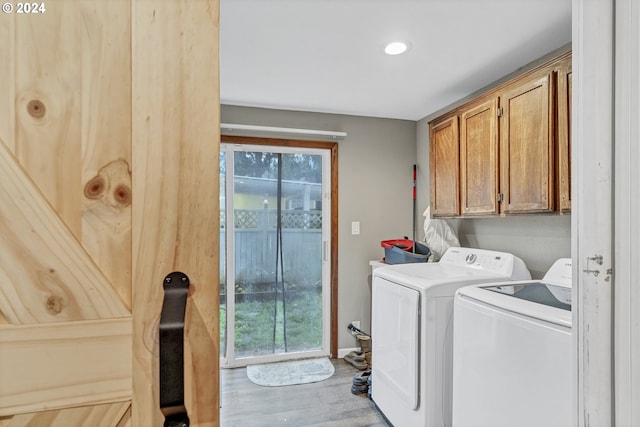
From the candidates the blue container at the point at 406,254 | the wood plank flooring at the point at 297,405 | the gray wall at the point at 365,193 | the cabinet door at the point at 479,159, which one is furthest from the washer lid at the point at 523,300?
the gray wall at the point at 365,193

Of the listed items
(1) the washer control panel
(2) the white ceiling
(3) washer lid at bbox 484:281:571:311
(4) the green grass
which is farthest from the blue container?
(2) the white ceiling

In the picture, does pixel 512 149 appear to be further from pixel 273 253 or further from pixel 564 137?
pixel 273 253

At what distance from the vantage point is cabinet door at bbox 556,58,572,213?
1.68 metres

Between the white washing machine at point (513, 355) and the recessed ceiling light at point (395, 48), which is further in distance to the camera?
the recessed ceiling light at point (395, 48)

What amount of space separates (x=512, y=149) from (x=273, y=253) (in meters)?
2.17

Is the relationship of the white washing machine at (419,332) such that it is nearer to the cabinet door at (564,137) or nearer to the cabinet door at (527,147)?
the cabinet door at (527,147)

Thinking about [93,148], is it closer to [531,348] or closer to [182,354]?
[182,354]

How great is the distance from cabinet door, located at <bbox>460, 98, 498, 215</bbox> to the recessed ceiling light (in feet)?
2.19

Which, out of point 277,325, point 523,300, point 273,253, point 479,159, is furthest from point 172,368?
point 277,325

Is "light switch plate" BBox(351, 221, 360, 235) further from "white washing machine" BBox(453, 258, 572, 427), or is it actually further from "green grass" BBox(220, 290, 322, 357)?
"white washing machine" BBox(453, 258, 572, 427)

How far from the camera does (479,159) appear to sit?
2.33 m

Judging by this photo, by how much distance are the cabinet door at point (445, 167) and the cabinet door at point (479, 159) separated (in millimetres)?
62

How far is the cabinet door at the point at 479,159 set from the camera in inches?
86.3

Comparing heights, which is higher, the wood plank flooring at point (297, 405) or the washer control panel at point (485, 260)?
the washer control panel at point (485, 260)
